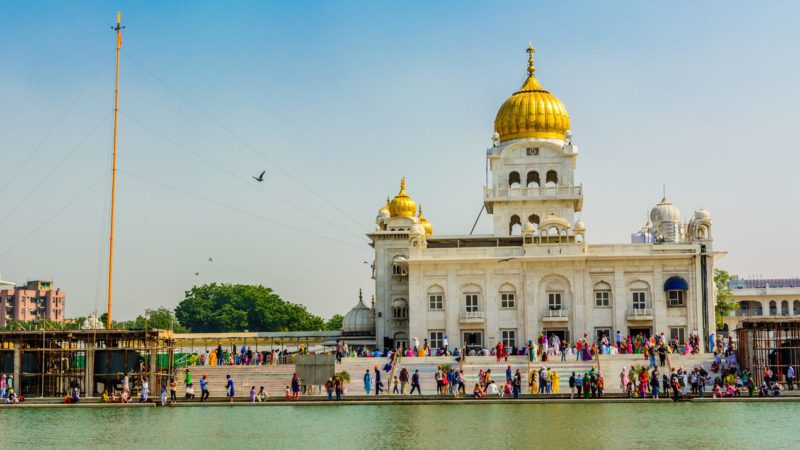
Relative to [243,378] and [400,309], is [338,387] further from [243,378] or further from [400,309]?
[400,309]

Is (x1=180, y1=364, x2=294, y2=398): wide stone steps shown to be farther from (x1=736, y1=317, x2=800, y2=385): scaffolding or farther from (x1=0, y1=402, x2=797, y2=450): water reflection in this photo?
(x1=736, y1=317, x2=800, y2=385): scaffolding

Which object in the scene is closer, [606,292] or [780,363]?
[780,363]

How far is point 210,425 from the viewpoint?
3591cm

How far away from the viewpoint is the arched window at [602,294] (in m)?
59.8

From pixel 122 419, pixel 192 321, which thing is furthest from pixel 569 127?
pixel 192 321

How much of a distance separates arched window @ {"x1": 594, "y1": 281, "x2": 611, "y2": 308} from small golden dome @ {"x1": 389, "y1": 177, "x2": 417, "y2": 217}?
13.0 metres

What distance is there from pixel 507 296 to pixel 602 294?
4.89 m

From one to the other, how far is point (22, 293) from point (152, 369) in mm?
92658

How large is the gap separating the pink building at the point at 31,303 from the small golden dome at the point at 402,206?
242ft

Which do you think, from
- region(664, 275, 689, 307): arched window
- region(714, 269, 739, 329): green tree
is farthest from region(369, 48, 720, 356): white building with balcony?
region(714, 269, 739, 329): green tree

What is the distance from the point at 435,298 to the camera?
60.9m

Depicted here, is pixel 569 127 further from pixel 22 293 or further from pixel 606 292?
pixel 22 293

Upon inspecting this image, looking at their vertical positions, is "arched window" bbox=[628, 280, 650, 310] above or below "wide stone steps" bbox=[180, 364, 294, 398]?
above

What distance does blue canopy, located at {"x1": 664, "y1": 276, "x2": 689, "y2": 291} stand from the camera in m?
58.8
